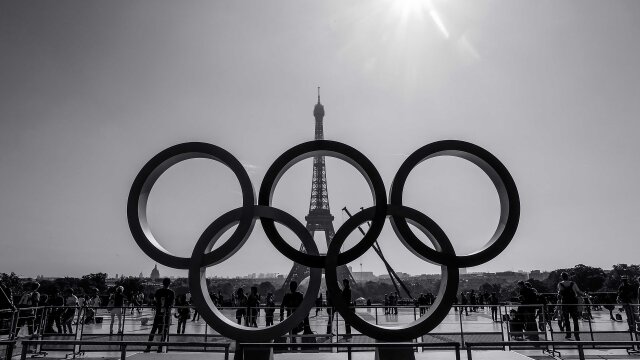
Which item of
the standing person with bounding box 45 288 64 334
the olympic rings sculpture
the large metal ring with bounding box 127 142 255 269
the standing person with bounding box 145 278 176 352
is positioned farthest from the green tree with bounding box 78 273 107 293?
the olympic rings sculpture

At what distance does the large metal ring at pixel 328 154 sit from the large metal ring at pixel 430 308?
0.25 meters

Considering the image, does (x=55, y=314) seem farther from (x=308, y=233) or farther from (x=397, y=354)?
(x=397, y=354)

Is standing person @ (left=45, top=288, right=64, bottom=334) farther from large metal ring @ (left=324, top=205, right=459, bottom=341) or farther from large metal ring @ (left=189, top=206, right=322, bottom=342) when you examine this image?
large metal ring @ (left=324, top=205, right=459, bottom=341)

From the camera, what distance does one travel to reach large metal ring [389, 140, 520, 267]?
9383 millimetres

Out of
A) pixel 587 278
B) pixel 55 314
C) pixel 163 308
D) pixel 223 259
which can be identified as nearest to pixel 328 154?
pixel 223 259

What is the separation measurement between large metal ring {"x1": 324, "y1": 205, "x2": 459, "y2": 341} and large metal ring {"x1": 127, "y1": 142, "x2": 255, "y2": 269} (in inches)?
84.6

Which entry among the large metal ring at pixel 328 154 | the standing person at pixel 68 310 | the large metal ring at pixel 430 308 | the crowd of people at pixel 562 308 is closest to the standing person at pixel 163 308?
the standing person at pixel 68 310

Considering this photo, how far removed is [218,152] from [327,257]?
3.59 m

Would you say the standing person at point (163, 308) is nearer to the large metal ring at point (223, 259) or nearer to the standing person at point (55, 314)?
the large metal ring at point (223, 259)

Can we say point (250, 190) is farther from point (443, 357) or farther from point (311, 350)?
point (443, 357)

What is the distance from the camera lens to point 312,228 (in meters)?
52.2

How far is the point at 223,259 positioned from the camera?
9.48 m

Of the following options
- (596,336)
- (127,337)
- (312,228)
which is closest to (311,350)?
(127,337)

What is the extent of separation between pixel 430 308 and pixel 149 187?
728 cm
